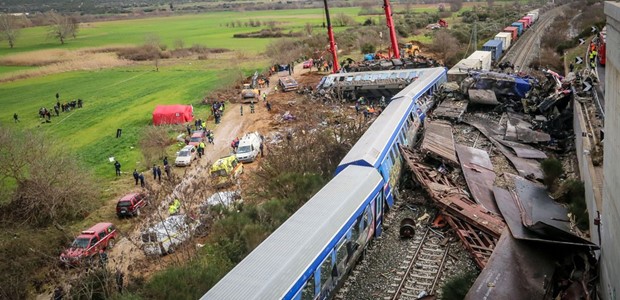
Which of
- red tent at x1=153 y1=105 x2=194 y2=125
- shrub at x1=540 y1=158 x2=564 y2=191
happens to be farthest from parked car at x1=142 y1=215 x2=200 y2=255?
red tent at x1=153 y1=105 x2=194 y2=125

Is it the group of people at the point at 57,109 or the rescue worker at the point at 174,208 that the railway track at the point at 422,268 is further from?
the group of people at the point at 57,109

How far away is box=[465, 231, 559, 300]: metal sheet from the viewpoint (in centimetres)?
1120

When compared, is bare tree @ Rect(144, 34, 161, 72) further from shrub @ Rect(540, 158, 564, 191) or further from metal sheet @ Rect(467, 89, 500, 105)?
shrub @ Rect(540, 158, 564, 191)

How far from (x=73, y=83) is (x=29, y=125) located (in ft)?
69.3

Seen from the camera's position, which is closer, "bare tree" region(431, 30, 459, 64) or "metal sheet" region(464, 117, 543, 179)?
"metal sheet" region(464, 117, 543, 179)

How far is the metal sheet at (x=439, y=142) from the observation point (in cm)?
2034

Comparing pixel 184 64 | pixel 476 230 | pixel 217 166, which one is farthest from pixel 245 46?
pixel 476 230

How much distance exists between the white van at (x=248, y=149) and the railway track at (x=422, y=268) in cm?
1563

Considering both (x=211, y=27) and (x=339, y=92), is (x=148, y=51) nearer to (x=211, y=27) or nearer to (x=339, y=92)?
(x=211, y=27)

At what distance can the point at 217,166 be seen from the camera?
26.2 m

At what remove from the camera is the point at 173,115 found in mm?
39688

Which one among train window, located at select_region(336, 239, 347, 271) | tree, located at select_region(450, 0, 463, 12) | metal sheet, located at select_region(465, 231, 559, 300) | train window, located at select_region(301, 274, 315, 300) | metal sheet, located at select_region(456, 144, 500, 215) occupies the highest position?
train window, located at select_region(301, 274, 315, 300)

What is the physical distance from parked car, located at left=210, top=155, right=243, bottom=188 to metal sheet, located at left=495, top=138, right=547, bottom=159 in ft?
43.9

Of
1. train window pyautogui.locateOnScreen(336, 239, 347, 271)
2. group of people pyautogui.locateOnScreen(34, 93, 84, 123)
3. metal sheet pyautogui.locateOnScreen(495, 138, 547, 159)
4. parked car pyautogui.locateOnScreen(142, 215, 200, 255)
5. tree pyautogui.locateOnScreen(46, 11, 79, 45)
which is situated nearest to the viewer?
train window pyautogui.locateOnScreen(336, 239, 347, 271)
